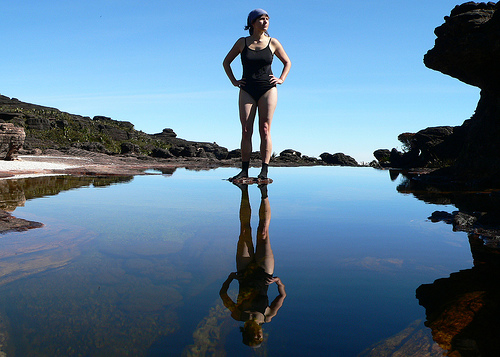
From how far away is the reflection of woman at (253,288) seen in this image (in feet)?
A: 4.40

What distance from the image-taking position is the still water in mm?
1240

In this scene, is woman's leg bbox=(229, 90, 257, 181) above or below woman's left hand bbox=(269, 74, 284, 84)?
below

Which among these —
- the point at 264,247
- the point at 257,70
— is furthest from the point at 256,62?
the point at 264,247

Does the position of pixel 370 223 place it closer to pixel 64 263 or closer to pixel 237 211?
pixel 237 211

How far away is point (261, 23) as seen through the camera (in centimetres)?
652

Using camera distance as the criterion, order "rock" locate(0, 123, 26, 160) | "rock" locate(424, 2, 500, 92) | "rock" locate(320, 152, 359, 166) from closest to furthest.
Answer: "rock" locate(424, 2, 500, 92) < "rock" locate(0, 123, 26, 160) < "rock" locate(320, 152, 359, 166)

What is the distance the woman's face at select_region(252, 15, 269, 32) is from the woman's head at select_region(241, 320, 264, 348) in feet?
19.6

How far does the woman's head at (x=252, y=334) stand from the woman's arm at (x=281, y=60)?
5849mm

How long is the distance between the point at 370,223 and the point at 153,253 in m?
1.93

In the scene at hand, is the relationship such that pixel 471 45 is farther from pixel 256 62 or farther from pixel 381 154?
pixel 381 154

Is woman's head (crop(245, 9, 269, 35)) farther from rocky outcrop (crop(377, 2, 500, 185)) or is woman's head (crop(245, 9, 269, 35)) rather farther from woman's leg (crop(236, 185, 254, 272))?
rocky outcrop (crop(377, 2, 500, 185))

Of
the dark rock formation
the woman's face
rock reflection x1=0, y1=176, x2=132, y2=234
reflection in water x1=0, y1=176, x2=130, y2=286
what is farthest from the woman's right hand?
the dark rock formation

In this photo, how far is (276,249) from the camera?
2367 millimetres

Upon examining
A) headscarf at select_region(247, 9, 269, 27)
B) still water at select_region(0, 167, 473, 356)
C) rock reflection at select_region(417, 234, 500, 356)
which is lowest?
still water at select_region(0, 167, 473, 356)
